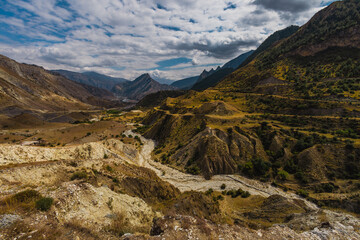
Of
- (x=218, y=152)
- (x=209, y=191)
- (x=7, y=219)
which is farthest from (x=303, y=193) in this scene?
(x=7, y=219)

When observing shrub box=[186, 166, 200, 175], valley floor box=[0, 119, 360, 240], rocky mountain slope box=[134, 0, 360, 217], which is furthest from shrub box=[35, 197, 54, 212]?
rocky mountain slope box=[134, 0, 360, 217]

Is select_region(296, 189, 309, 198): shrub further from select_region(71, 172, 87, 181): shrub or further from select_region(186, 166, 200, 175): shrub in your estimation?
select_region(71, 172, 87, 181): shrub

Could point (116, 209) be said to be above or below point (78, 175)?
below

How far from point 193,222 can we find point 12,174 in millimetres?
23536

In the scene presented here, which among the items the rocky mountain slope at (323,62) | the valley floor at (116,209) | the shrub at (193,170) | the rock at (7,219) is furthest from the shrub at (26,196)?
the rocky mountain slope at (323,62)

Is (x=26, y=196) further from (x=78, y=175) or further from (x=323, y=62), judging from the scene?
(x=323, y=62)

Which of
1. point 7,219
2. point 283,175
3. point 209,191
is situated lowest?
point 209,191

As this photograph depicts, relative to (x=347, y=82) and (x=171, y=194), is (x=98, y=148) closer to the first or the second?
(x=171, y=194)

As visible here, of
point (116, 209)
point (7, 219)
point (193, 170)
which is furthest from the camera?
point (193, 170)

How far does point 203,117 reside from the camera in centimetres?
6500

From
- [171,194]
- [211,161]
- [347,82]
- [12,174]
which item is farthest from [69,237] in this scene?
[347,82]

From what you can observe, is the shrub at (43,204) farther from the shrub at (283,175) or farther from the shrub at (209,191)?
the shrub at (283,175)

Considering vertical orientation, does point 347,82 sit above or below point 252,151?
above

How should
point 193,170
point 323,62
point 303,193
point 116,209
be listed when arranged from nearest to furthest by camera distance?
1. point 116,209
2. point 303,193
3. point 193,170
4. point 323,62
